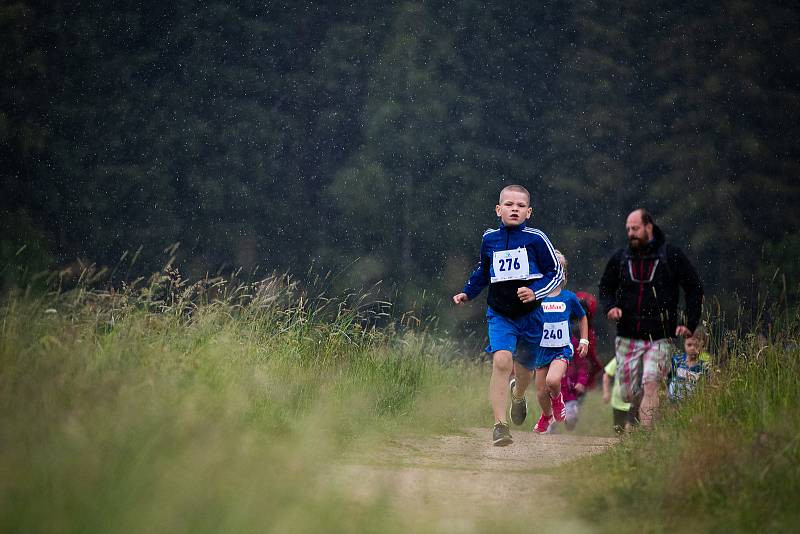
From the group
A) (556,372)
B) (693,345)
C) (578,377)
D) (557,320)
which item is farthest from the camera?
(578,377)

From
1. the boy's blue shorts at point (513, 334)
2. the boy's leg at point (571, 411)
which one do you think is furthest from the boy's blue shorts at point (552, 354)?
the boy's leg at point (571, 411)

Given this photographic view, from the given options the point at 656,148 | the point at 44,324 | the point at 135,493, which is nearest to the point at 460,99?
the point at 656,148

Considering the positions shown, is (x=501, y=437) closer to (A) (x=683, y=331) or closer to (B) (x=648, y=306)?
(A) (x=683, y=331)

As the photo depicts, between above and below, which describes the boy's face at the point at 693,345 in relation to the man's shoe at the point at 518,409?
above

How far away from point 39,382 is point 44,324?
3.44 ft

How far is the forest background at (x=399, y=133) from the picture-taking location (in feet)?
90.1

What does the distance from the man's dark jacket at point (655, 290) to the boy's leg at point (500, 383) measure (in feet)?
4.56

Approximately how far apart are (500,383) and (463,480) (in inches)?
90.8

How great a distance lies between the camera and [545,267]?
335 inches

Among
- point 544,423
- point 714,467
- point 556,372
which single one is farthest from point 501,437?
point 714,467

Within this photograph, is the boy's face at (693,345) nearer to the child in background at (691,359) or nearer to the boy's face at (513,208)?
the child in background at (691,359)

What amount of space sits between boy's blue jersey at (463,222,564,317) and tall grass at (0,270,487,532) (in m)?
1.33

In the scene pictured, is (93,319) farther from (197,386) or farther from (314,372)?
(314,372)

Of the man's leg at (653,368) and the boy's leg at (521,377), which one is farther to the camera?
the boy's leg at (521,377)
